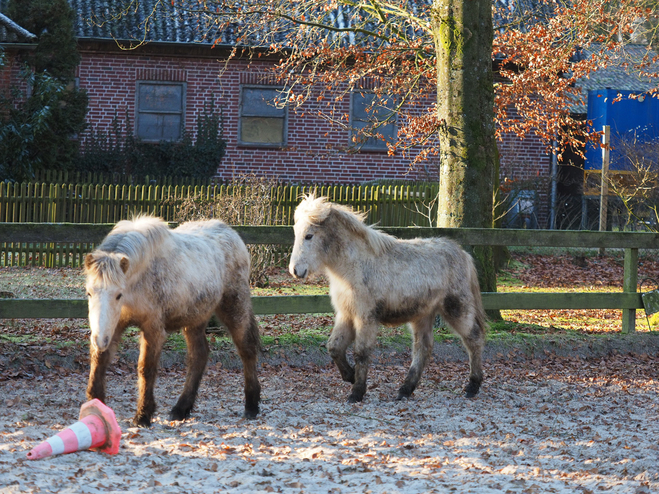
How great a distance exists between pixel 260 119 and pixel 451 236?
13038mm

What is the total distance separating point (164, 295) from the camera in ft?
16.9

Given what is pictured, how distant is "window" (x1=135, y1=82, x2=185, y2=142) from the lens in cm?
2003

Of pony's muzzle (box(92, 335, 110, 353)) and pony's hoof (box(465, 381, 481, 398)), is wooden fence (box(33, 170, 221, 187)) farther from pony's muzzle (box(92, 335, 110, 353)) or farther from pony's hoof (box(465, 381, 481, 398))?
pony's muzzle (box(92, 335, 110, 353))

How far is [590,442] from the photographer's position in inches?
207

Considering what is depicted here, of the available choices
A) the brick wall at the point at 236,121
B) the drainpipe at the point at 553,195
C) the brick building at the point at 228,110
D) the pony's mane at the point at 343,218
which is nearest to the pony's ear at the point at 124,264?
the pony's mane at the point at 343,218

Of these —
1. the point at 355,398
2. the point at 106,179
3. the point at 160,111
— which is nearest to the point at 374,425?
the point at 355,398

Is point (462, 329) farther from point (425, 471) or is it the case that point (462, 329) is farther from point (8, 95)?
point (8, 95)

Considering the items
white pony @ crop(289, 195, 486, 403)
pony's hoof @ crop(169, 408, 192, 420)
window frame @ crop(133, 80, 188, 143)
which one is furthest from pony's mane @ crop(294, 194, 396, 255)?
window frame @ crop(133, 80, 188, 143)

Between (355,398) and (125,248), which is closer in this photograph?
(125,248)

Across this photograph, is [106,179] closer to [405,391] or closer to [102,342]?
[405,391]

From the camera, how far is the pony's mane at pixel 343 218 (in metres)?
6.23

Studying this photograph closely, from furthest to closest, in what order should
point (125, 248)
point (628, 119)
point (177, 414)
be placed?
1. point (628, 119)
2. point (177, 414)
3. point (125, 248)

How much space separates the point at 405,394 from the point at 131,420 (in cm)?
240

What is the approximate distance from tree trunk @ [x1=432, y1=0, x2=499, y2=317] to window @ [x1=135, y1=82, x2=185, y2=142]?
478 inches
